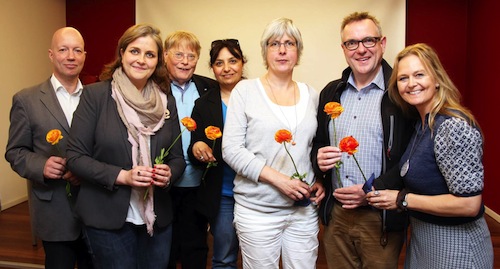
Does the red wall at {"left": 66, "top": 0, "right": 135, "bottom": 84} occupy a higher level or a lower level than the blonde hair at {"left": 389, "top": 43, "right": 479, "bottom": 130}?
higher

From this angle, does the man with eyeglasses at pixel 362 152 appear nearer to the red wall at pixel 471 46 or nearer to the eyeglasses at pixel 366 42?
the eyeglasses at pixel 366 42

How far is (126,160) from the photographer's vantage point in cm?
177

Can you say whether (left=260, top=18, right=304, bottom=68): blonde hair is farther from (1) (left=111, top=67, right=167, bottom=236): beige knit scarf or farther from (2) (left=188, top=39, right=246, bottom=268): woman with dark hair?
(1) (left=111, top=67, right=167, bottom=236): beige knit scarf

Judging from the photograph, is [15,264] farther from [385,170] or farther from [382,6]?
[382,6]

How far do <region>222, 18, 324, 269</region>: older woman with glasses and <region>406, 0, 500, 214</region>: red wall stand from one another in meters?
3.34

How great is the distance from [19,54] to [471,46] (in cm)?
543

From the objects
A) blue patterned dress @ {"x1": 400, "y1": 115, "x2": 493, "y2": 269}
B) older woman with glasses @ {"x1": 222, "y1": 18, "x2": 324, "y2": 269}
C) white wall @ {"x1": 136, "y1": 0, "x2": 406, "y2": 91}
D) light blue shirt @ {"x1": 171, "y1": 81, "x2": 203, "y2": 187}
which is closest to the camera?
blue patterned dress @ {"x1": 400, "y1": 115, "x2": 493, "y2": 269}

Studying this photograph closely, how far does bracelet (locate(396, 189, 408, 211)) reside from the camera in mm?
1586

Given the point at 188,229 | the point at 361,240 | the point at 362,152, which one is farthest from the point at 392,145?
the point at 188,229

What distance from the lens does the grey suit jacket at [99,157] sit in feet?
5.57

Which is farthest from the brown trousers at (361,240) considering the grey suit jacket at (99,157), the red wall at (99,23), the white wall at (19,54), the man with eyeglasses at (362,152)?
the red wall at (99,23)

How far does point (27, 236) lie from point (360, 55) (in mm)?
3540

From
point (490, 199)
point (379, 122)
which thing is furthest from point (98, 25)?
point (490, 199)

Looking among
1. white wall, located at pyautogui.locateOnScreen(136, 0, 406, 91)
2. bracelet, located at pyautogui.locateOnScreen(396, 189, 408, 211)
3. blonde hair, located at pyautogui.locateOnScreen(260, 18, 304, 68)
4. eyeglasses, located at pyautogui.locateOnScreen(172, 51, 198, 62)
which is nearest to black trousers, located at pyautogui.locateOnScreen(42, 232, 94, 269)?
eyeglasses, located at pyautogui.locateOnScreen(172, 51, 198, 62)
